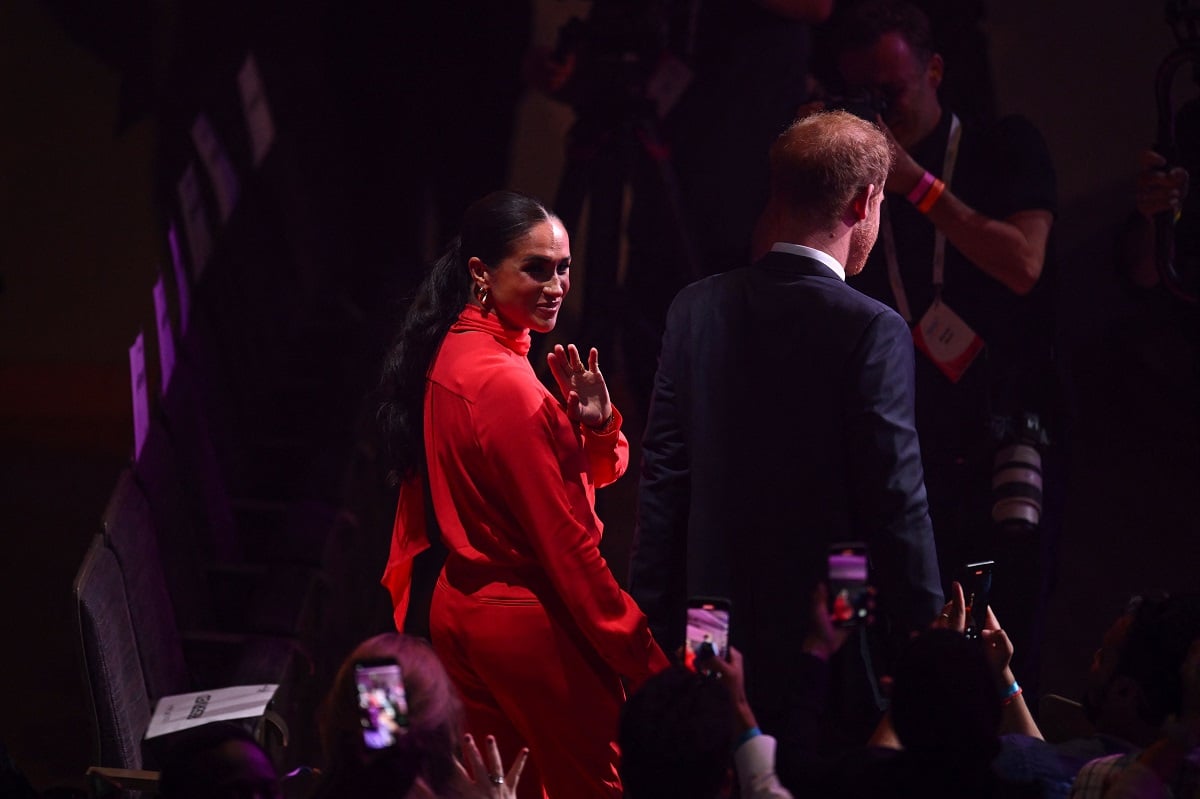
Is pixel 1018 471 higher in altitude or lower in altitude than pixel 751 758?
higher

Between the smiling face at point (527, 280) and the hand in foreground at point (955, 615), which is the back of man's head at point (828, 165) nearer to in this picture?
the smiling face at point (527, 280)

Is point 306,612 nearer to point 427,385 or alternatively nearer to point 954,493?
point 427,385

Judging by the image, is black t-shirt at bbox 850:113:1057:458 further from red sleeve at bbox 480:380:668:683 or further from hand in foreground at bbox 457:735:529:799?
hand in foreground at bbox 457:735:529:799

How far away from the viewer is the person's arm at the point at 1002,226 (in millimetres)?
3184

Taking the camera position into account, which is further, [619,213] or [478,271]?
[619,213]

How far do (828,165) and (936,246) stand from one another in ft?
4.18

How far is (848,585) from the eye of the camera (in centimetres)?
206

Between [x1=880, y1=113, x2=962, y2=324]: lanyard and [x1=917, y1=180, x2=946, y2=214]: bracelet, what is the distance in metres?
0.15

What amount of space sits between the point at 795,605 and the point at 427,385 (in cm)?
79

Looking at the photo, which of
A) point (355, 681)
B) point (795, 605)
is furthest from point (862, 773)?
point (355, 681)

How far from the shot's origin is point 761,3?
411 centimetres

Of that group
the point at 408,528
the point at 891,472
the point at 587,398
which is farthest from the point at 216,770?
the point at 891,472

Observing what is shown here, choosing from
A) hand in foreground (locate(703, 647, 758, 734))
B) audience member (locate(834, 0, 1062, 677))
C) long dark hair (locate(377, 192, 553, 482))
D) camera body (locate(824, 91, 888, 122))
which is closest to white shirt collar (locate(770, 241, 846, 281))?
long dark hair (locate(377, 192, 553, 482))

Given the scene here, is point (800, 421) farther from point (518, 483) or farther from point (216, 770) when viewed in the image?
point (216, 770)
